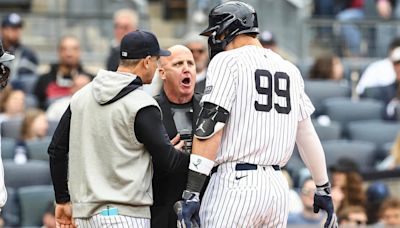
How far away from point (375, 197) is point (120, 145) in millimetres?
5265

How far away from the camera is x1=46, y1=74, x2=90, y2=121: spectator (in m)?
12.8

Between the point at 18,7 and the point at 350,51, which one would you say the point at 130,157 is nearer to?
the point at 350,51

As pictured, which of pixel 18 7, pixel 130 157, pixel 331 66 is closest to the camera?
pixel 130 157

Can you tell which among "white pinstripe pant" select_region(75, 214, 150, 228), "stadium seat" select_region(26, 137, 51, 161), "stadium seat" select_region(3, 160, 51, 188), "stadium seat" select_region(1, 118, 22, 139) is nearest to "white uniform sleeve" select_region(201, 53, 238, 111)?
"white pinstripe pant" select_region(75, 214, 150, 228)

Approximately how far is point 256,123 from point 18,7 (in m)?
11.4

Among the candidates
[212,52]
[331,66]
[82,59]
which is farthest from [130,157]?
[82,59]

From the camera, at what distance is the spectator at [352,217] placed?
1088 cm

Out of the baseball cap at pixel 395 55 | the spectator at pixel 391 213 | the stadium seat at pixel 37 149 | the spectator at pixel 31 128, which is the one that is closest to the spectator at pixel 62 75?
the spectator at pixel 31 128

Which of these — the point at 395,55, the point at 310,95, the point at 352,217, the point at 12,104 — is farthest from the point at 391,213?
the point at 12,104

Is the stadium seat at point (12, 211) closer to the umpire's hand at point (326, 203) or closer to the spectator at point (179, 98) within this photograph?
the spectator at point (179, 98)

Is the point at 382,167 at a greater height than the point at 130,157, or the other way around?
the point at 130,157

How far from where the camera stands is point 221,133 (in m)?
6.88

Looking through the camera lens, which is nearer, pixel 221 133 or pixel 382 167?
pixel 221 133

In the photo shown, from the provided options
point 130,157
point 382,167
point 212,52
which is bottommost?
point 382,167
